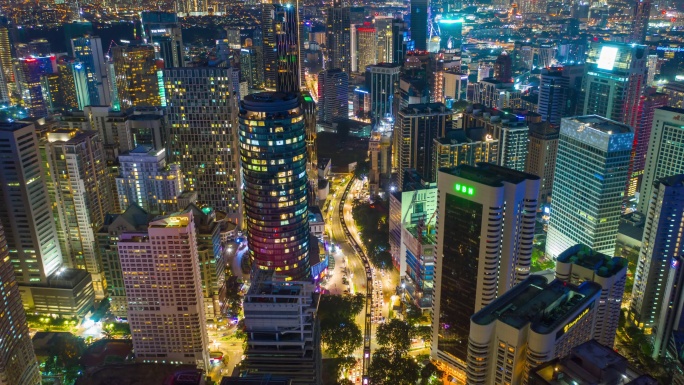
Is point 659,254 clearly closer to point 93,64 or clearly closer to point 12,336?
point 12,336

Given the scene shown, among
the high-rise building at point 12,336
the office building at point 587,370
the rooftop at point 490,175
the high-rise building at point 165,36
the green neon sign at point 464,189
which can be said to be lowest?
the high-rise building at point 12,336

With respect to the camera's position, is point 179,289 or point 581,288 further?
point 179,289

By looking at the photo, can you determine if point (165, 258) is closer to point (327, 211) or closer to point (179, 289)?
point (179, 289)

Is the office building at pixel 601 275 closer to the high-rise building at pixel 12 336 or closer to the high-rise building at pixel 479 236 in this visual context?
the high-rise building at pixel 479 236

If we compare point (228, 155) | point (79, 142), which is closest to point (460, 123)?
point (228, 155)

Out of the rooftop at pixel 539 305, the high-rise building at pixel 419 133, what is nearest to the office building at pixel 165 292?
the rooftop at pixel 539 305

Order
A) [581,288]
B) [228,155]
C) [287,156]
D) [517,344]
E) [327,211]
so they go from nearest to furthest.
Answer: [517,344] → [581,288] → [287,156] → [228,155] → [327,211]

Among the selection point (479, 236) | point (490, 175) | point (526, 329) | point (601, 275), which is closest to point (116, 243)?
point (479, 236)
